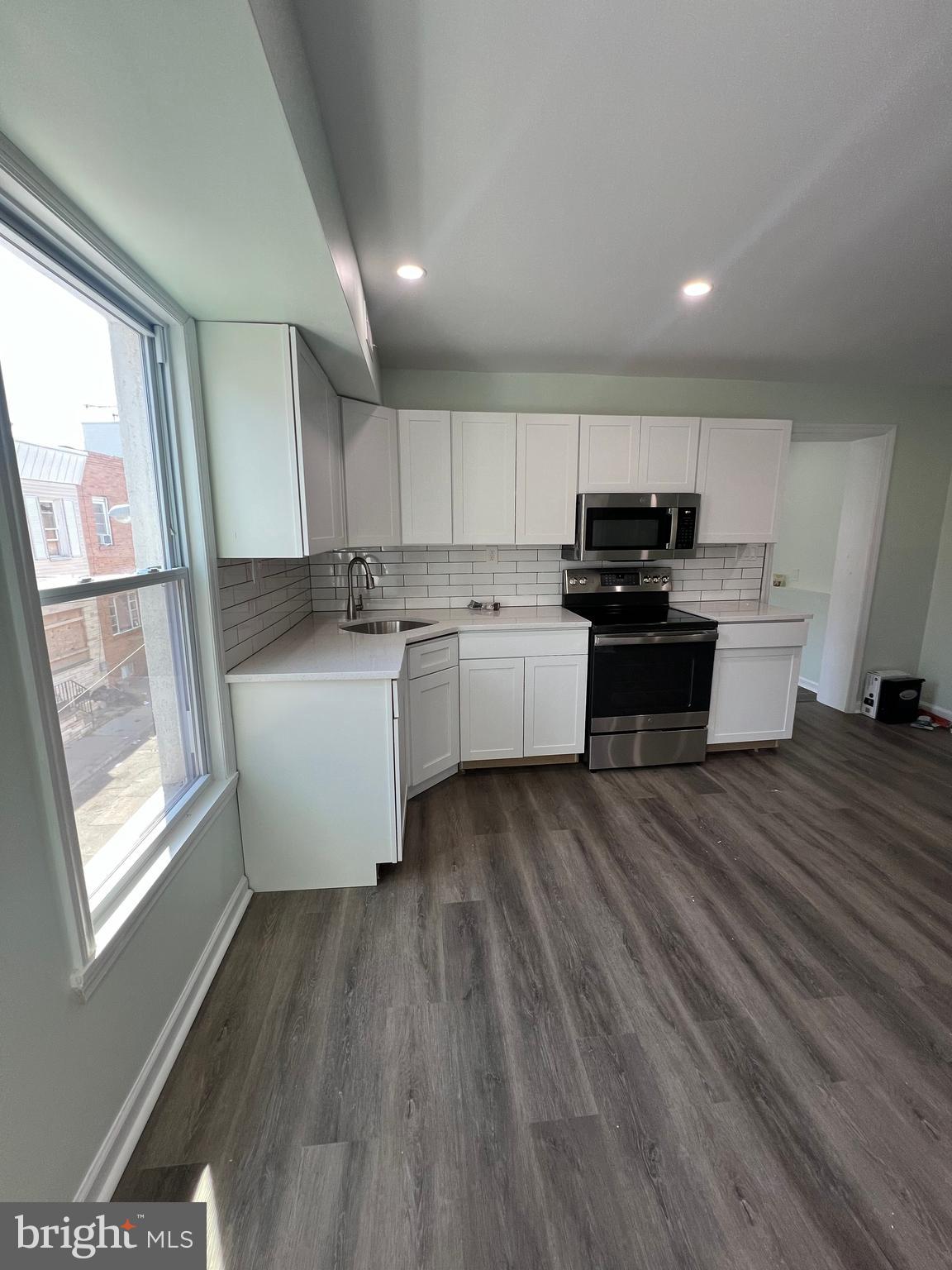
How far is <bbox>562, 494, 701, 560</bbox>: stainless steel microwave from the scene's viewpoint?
3094 millimetres

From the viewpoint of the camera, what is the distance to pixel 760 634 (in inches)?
124

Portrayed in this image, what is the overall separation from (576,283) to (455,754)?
93.9 inches

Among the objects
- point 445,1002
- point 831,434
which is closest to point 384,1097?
point 445,1002

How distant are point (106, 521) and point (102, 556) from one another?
0.10 metres

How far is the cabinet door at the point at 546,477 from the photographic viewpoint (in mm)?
3014

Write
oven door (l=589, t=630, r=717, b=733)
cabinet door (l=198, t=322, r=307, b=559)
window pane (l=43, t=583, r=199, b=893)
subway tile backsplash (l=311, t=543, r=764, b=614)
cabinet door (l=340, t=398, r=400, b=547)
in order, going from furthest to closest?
subway tile backsplash (l=311, t=543, r=764, b=614), oven door (l=589, t=630, r=717, b=733), cabinet door (l=340, t=398, r=400, b=547), cabinet door (l=198, t=322, r=307, b=559), window pane (l=43, t=583, r=199, b=893)

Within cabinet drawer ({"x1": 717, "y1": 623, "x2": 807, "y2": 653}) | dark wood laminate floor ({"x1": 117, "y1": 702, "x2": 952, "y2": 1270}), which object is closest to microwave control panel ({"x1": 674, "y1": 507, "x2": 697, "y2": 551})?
cabinet drawer ({"x1": 717, "y1": 623, "x2": 807, "y2": 653})

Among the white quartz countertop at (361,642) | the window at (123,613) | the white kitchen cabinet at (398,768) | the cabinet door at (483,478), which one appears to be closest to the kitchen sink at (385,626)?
the white quartz countertop at (361,642)

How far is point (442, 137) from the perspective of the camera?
50.2 inches

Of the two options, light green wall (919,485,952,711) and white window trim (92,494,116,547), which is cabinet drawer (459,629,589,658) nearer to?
white window trim (92,494,116,547)

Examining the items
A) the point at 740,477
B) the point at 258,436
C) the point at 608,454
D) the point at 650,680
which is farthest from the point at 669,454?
the point at 258,436

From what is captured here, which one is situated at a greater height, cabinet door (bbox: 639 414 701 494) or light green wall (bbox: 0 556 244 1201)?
cabinet door (bbox: 639 414 701 494)

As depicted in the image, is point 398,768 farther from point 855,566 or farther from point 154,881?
point 855,566

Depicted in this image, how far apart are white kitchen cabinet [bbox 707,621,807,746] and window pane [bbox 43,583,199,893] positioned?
2.90m
